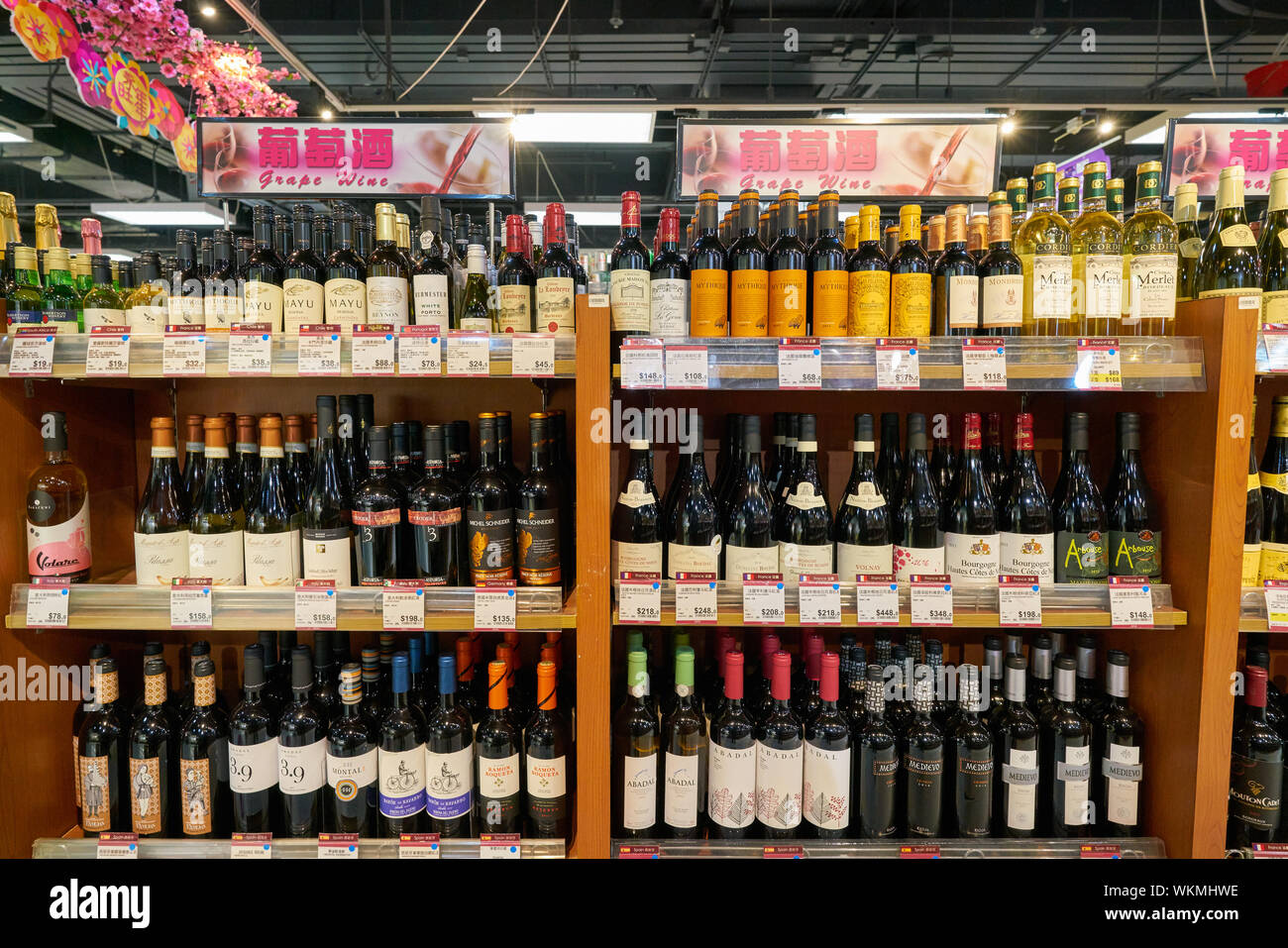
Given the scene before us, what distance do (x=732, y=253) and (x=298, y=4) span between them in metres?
5.52

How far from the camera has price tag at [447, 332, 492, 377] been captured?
1.44 metres

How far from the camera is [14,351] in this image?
144 cm

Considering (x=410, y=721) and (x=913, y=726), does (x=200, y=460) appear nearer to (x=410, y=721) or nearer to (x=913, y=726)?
(x=410, y=721)

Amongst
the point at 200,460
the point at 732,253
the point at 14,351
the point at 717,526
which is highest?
the point at 732,253

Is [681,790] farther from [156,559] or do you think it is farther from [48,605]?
[48,605]

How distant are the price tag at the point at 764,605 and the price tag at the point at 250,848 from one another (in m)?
1.15

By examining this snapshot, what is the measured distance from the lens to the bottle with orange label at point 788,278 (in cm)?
154

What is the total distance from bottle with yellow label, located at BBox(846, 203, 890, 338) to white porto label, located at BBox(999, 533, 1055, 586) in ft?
1.85

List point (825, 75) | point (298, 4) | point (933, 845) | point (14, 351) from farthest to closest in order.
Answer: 1. point (825, 75)
2. point (298, 4)
3. point (933, 845)
4. point (14, 351)

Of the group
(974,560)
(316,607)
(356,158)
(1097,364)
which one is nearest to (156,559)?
(316,607)

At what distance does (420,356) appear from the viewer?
144cm

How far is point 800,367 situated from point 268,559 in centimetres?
122

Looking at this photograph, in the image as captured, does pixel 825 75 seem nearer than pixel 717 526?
No

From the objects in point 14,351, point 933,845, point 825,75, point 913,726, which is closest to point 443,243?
point 14,351
